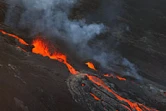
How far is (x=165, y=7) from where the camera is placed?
880 inches

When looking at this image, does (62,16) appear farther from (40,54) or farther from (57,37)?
(40,54)

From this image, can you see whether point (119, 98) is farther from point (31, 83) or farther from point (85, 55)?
point (85, 55)

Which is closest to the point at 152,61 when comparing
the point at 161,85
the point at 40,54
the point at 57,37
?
the point at 161,85

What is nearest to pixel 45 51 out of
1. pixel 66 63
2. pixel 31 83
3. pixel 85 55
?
pixel 66 63

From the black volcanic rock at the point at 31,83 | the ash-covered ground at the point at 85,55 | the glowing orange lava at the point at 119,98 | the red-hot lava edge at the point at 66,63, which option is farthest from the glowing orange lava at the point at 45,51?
the glowing orange lava at the point at 119,98

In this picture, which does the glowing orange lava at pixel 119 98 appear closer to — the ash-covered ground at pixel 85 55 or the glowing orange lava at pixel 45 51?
the ash-covered ground at pixel 85 55

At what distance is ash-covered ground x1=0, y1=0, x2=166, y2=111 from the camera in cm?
1203

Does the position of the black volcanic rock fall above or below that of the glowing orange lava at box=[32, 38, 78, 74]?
below

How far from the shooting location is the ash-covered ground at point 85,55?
1203 centimetres

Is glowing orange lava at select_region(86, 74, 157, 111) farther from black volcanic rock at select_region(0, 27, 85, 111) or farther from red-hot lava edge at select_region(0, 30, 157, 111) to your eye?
black volcanic rock at select_region(0, 27, 85, 111)

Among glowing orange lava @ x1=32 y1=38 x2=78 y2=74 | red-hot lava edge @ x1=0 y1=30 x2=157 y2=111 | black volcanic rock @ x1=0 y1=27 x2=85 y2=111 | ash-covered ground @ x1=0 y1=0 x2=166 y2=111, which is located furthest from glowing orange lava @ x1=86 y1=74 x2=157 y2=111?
glowing orange lava @ x1=32 y1=38 x2=78 y2=74

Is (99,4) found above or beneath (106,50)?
above

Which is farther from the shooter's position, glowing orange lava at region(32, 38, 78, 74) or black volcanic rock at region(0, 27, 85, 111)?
glowing orange lava at region(32, 38, 78, 74)

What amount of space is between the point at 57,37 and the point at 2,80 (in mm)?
7230
